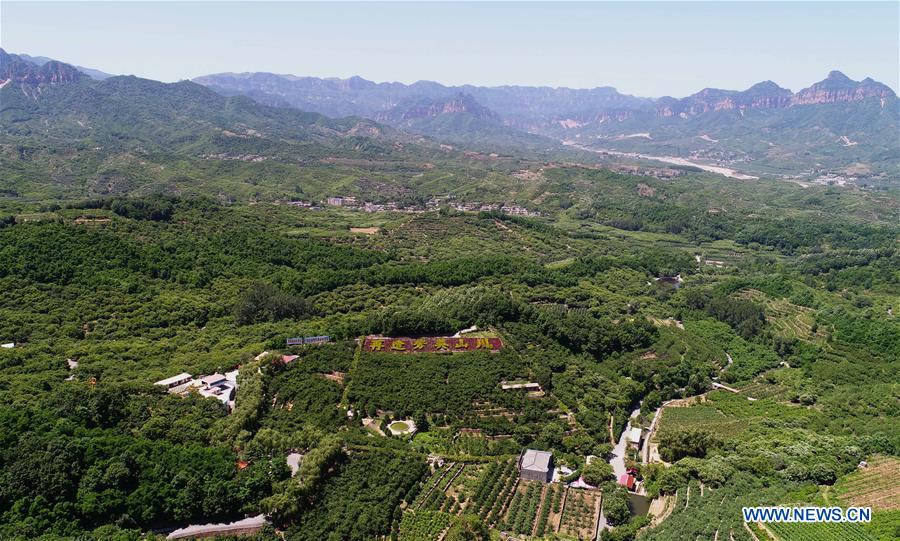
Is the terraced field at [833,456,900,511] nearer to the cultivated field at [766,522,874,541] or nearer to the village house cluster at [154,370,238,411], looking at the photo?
the cultivated field at [766,522,874,541]

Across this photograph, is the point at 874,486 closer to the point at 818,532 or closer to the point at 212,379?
the point at 818,532

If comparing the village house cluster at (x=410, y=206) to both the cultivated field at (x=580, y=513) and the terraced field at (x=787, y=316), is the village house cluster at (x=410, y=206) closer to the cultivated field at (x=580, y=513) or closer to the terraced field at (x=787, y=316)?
the terraced field at (x=787, y=316)

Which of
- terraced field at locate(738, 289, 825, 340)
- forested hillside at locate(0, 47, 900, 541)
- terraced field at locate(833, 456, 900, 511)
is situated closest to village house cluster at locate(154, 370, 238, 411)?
forested hillside at locate(0, 47, 900, 541)

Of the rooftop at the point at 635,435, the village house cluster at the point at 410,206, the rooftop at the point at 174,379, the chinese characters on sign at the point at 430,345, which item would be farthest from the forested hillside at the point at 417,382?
the village house cluster at the point at 410,206

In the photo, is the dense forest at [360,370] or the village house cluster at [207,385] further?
the village house cluster at [207,385]

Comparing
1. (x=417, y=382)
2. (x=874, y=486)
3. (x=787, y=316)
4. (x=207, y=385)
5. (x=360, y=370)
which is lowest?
(x=787, y=316)

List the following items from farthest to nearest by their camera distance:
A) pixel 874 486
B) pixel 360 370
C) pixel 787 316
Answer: pixel 787 316
pixel 360 370
pixel 874 486

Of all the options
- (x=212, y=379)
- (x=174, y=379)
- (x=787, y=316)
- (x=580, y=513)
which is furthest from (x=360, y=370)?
(x=787, y=316)

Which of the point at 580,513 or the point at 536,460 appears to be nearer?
the point at 580,513

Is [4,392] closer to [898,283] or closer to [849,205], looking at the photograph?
[898,283]

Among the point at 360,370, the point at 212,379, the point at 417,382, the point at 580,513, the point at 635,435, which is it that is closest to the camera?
the point at 580,513
